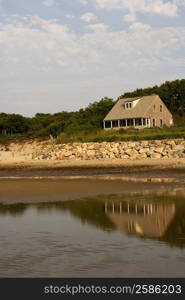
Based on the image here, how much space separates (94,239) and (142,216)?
12.0 feet

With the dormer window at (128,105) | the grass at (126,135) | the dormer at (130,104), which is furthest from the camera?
the dormer window at (128,105)

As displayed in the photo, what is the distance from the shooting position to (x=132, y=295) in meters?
7.20

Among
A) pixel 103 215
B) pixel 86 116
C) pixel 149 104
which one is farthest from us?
pixel 86 116

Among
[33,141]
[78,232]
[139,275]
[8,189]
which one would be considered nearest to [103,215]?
[78,232]

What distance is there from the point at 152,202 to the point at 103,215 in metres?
3.35

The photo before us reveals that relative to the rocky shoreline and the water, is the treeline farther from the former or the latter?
the water

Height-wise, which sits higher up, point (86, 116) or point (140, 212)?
point (86, 116)

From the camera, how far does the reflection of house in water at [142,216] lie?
40.8 ft

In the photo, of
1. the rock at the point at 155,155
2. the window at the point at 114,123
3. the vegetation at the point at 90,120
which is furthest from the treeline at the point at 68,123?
the rock at the point at 155,155

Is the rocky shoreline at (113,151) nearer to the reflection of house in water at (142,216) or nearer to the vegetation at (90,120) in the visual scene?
the vegetation at (90,120)

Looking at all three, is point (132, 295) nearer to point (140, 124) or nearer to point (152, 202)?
point (152, 202)

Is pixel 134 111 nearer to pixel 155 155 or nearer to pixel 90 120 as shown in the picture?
pixel 90 120

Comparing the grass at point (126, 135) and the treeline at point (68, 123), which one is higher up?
the treeline at point (68, 123)

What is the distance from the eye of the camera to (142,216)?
1475cm
